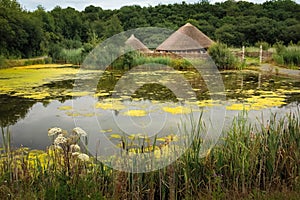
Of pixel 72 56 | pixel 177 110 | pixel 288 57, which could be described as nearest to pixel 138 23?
pixel 72 56

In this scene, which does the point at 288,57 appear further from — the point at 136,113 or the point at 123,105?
the point at 136,113

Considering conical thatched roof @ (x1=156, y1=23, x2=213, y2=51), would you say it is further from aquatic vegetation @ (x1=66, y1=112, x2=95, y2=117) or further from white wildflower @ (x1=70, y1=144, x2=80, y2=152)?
white wildflower @ (x1=70, y1=144, x2=80, y2=152)

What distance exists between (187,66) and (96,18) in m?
13.2

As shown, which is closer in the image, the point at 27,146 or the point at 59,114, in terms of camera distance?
the point at 27,146

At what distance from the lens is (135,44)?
14.5 m

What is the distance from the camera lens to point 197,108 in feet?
19.1

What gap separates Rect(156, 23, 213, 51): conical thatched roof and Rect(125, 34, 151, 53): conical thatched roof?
7.98 ft

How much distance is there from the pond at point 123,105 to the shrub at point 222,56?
3860 mm

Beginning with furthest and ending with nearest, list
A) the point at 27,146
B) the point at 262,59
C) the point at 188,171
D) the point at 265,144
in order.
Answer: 1. the point at 262,59
2. the point at 27,146
3. the point at 265,144
4. the point at 188,171

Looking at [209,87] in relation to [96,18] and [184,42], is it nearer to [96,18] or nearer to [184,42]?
[184,42]

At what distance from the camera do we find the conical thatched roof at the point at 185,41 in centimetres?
1722

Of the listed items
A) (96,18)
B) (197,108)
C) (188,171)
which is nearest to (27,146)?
(188,171)

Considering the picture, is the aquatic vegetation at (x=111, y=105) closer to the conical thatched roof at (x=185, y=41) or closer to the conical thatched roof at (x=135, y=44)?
the conical thatched roof at (x=135, y=44)

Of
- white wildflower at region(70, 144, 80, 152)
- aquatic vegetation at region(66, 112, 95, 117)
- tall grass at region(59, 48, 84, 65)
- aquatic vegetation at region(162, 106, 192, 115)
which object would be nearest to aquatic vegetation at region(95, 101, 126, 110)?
aquatic vegetation at region(66, 112, 95, 117)
